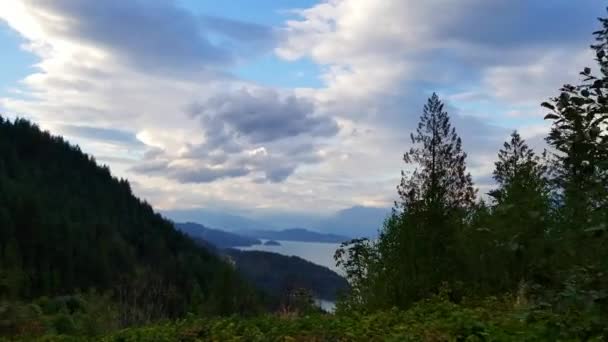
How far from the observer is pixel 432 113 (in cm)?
2539

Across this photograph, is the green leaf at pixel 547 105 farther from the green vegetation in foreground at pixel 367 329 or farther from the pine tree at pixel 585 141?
the green vegetation in foreground at pixel 367 329

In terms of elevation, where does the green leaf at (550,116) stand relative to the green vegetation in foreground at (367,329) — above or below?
above

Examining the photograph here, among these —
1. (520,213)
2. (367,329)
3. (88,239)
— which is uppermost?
(520,213)

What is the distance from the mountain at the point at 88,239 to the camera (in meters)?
61.9

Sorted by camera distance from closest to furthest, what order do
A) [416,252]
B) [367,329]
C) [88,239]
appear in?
[367,329] → [416,252] → [88,239]

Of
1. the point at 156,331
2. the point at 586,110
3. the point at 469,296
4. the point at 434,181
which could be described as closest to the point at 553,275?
the point at 586,110

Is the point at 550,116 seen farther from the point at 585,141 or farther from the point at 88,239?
the point at 88,239

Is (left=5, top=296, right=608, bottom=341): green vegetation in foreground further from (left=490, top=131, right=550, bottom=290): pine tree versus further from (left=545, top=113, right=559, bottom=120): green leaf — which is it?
(left=545, top=113, right=559, bottom=120): green leaf

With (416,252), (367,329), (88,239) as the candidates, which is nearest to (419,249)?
(416,252)

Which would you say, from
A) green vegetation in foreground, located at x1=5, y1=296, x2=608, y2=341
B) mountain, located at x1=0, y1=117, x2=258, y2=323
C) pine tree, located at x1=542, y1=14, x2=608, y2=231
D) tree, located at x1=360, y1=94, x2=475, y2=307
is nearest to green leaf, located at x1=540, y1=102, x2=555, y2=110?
pine tree, located at x1=542, y1=14, x2=608, y2=231

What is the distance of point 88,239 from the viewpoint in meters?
84.9

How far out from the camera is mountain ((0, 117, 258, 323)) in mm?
61878

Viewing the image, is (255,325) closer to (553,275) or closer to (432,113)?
(553,275)

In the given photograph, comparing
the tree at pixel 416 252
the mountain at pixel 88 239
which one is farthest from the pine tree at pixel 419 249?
the mountain at pixel 88 239
